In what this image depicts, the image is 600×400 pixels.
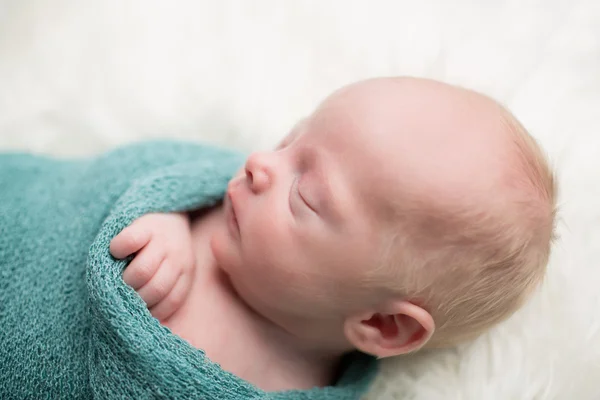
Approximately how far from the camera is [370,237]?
0.79 m

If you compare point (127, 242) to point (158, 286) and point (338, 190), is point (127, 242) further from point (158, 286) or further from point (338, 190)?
point (338, 190)

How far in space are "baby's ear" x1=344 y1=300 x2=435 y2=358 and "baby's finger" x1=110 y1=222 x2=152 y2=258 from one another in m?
0.30

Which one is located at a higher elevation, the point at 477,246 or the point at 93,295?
the point at 477,246

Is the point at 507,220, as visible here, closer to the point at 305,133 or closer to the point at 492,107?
the point at 492,107

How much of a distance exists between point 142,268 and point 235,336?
0.17 metres

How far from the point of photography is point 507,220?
78 centimetres

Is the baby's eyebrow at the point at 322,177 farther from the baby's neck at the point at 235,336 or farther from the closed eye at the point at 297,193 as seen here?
the baby's neck at the point at 235,336

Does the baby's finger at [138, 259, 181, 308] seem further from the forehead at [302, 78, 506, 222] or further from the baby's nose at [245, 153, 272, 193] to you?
the forehead at [302, 78, 506, 222]

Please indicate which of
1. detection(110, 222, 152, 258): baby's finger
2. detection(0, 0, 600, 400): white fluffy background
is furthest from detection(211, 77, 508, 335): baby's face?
detection(0, 0, 600, 400): white fluffy background

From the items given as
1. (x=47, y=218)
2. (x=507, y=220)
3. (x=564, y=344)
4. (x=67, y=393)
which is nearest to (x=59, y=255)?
(x=47, y=218)

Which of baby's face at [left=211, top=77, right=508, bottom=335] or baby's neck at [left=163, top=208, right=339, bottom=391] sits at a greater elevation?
baby's face at [left=211, top=77, right=508, bottom=335]

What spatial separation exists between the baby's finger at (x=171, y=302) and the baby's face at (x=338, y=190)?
7 centimetres

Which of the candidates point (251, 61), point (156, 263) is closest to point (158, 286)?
point (156, 263)

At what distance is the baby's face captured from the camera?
78cm
